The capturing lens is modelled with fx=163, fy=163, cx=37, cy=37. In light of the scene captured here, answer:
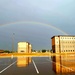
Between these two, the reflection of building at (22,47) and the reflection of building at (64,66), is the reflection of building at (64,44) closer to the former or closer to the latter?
the reflection of building at (22,47)

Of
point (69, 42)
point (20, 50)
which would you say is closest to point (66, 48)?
point (69, 42)

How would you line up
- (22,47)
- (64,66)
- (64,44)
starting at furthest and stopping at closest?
(22,47)
(64,44)
(64,66)

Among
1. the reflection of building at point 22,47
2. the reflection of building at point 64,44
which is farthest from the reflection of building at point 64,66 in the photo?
the reflection of building at point 22,47

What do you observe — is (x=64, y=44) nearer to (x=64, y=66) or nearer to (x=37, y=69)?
(x=64, y=66)

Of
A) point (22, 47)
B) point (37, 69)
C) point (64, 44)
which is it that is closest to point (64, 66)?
point (37, 69)

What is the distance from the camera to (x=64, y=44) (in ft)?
432

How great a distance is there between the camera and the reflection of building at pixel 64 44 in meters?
130

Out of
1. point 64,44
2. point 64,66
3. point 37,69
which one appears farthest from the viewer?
point 64,44

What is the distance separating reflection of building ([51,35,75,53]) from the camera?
130000 mm

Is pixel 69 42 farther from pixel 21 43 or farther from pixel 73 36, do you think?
pixel 21 43

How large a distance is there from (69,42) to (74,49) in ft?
22.5

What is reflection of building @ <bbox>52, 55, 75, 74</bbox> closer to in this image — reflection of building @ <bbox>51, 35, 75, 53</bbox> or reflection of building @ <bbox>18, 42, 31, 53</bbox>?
reflection of building @ <bbox>51, 35, 75, 53</bbox>

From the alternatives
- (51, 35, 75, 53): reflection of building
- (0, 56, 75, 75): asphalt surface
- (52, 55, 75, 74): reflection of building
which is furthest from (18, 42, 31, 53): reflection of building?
(0, 56, 75, 75): asphalt surface

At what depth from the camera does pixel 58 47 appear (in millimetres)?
129875
